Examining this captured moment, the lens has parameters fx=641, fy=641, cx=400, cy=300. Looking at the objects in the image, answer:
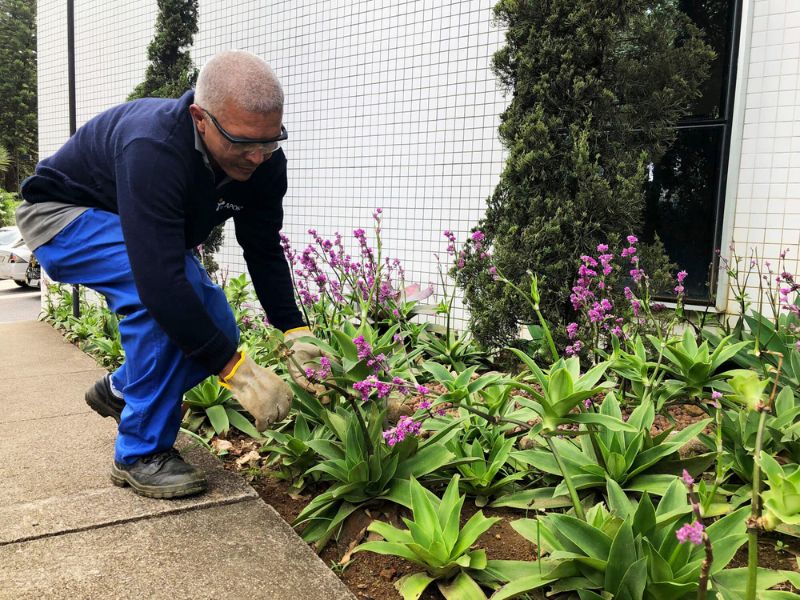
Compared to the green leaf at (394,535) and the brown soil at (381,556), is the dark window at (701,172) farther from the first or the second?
the green leaf at (394,535)

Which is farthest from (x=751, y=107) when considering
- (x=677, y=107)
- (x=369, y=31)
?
(x=369, y=31)

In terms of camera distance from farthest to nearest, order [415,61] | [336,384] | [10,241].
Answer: [10,241], [415,61], [336,384]

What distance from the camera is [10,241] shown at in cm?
1750

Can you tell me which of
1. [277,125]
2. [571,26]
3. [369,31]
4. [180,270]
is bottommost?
[180,270]

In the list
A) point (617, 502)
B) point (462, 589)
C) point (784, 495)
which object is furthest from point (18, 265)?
point (784, 495)

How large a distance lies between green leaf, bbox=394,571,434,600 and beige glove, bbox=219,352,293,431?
67 cm

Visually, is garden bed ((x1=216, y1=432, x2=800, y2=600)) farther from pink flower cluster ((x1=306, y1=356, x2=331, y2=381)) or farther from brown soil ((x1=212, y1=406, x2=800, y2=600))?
pink flower cluster ((x1=306, y1=356, x2=331, y2=381))

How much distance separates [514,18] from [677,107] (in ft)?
4.01

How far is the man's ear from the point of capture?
6.91 ft

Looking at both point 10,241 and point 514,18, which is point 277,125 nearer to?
point 514,18

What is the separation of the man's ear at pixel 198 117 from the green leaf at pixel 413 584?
5.06 feet

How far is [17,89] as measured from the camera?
3756cm

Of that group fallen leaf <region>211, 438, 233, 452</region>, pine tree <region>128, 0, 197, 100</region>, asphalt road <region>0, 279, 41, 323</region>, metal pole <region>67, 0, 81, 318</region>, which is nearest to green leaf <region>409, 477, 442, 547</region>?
fallen leaf <region>211, 438, 233, 452</region>

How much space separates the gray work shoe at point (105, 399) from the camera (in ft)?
8.73
